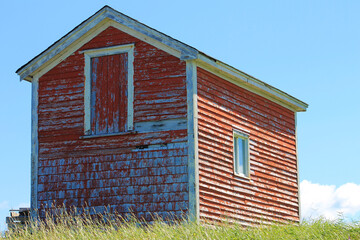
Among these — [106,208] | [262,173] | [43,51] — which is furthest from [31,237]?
[262,173]

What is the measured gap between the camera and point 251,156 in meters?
22.8

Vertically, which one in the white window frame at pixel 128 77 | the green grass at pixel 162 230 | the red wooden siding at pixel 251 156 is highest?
the white window frame at pixel 128 77

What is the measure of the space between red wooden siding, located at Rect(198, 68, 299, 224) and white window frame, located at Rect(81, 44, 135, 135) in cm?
213

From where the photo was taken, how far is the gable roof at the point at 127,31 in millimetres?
20109

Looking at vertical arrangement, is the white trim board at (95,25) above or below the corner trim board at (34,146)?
above

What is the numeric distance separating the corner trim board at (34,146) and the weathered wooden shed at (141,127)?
1.4 inches

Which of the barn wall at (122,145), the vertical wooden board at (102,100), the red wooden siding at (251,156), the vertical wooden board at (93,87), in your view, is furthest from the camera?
the vertical wooden board at (93,87)

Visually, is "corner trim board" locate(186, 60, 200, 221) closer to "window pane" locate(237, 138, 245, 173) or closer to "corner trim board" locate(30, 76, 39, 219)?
"window pane" locate(237, 138, 245, 173)

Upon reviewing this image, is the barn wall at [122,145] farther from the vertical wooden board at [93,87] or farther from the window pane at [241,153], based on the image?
the window pane at [241,153]

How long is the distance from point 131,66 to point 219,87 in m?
2.81

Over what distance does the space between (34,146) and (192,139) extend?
221 inches

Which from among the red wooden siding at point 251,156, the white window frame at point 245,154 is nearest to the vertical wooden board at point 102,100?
the red wooden siding at point 251,156

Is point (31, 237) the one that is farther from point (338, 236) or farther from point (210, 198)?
point (338, 236)

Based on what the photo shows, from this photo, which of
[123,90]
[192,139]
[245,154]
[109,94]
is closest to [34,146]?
[109,94]
